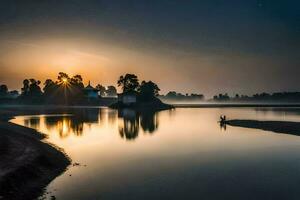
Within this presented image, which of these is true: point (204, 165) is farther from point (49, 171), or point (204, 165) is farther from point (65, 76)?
point (65, 76)

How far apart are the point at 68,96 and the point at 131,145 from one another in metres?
146

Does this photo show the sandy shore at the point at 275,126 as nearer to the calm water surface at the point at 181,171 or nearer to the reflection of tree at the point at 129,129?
the calm water surface at the point at 181,171

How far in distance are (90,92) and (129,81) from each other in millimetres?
32671

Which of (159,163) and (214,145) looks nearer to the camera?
(159,163)

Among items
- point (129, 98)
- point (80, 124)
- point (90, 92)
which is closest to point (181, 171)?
point (80, 124)

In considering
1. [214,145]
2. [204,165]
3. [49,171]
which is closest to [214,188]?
[204,165]

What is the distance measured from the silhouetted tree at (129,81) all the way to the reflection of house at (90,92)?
23447 mm

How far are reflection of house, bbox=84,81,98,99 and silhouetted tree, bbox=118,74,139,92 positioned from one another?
76.9 ft

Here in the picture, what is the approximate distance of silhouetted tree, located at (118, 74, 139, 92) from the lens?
158 metres

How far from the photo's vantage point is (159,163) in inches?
1193

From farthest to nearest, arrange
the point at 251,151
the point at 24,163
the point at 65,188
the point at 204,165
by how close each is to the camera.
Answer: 1. the point at 251,151
2. the point at 204,165
3. the point at 24,163
4. the point at 65,188

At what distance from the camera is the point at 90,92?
17775cm

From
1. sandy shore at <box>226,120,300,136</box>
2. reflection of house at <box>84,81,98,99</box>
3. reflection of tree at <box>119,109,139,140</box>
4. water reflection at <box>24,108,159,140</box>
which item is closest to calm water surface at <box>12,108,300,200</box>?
reflection of tree at <box>119,109,139,140</box>

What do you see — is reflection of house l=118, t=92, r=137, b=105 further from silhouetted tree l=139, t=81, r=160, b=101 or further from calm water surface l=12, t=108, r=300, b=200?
calm water surface l=12, t=108, r=300, b=200
